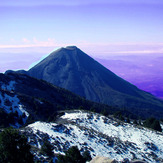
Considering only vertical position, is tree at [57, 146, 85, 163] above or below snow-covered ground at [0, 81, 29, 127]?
above

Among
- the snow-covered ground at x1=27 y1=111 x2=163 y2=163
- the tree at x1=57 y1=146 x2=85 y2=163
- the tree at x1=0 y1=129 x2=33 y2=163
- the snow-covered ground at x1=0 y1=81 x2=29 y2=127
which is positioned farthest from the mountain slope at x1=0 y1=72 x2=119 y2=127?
the tree at x1=0 y1=129 x2=33 y2=163

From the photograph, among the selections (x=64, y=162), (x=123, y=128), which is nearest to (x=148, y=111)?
(x=123, y=128)

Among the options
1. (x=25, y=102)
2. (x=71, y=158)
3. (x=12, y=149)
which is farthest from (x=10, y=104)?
(x=12, y=149)

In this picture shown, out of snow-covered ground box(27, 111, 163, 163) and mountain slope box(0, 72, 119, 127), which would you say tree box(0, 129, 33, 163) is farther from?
mountain slope box(0, 72, 119, 127)

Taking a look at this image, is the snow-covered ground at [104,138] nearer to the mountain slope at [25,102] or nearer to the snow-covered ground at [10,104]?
the mountain slope at [25,102]

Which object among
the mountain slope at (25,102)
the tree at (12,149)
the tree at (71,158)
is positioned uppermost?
the tree at (12,149)

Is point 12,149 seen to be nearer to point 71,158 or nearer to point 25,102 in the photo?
point 71,158

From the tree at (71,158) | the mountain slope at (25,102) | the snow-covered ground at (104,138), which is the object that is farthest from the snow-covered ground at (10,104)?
the tree at (71,158)
